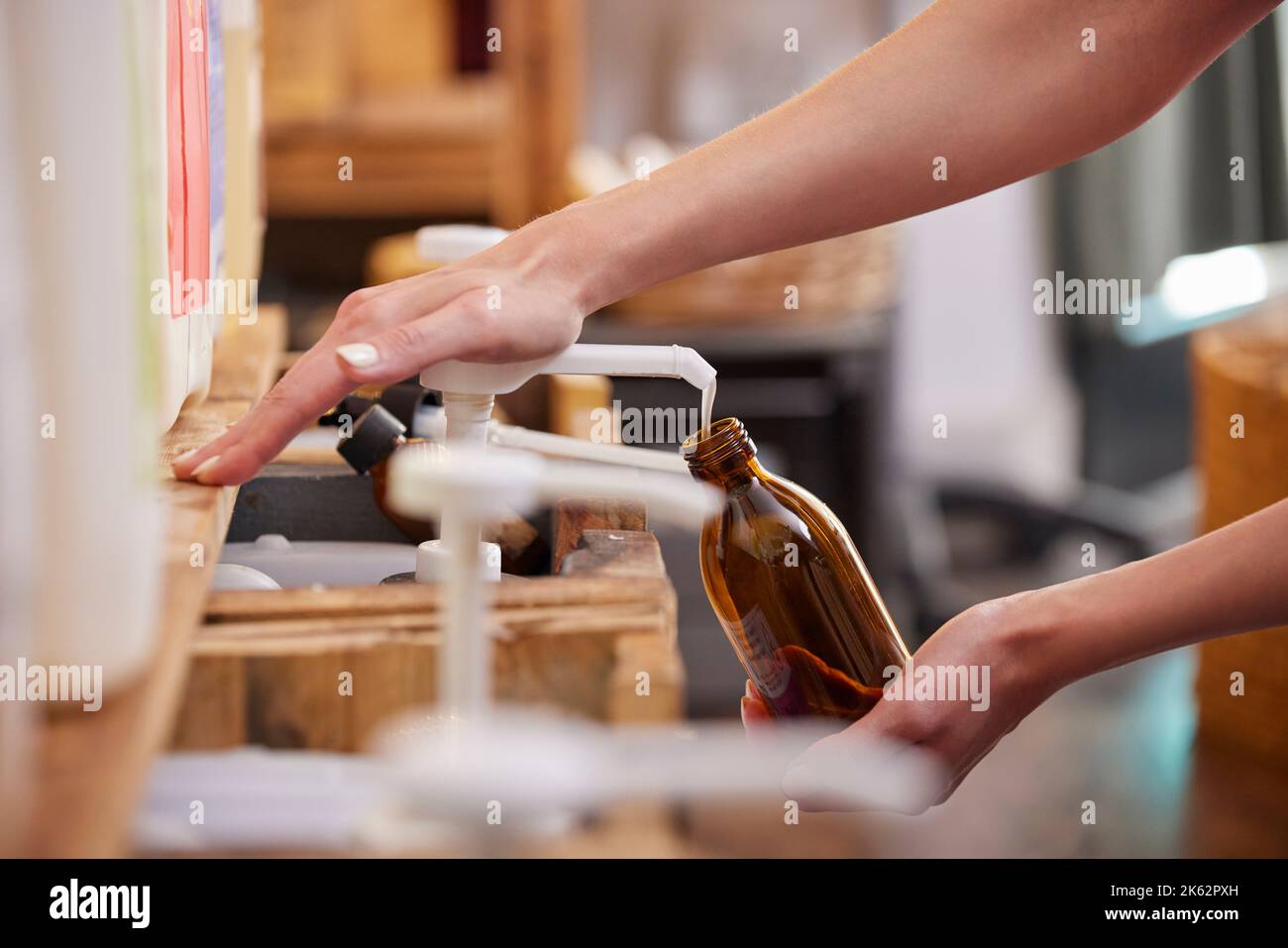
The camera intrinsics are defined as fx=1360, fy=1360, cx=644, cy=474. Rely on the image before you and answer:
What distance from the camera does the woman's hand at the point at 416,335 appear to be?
0.64 meters

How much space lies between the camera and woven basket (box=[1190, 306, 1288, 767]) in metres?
1.61

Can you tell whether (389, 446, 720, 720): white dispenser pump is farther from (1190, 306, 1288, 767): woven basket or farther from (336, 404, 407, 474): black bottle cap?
(1190, 306, 1288, 767): woven basket

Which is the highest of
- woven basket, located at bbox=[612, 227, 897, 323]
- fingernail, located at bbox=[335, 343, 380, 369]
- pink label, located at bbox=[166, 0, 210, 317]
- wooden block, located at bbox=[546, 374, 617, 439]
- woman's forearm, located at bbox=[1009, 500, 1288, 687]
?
woven basket, located at bbox=[612, 227, 897, 323]

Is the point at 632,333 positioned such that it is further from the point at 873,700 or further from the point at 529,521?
the point at 873,700

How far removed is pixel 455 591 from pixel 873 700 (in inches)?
14.8

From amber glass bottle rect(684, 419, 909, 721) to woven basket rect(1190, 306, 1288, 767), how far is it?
Answer: 1.09 meters

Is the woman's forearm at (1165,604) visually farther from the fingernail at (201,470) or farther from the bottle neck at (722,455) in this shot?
the fingernail at (201,470)

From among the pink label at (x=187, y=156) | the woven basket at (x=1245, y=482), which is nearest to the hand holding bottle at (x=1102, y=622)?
the pink label at (x=187, y=156)

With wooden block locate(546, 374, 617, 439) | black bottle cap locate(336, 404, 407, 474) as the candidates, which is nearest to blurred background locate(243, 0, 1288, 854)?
wooden block locate(546, 374, 617, 439)

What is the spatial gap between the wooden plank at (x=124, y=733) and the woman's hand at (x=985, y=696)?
303 mm

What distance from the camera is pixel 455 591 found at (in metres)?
0.37

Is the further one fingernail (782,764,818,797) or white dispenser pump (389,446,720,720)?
fingernail (782,764,818,797)

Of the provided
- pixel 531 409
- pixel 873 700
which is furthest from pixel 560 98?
pixel 873 700
